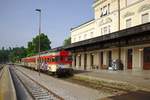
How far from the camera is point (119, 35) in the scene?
2838 centimetres

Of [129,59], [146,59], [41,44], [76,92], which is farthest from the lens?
[41,44]

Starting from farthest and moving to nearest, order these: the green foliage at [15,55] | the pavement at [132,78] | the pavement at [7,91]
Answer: the green foliage at [15,55]
the pavement at [132,78]
the pavement at [7,91]

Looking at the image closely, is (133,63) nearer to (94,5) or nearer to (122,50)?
(122,50)

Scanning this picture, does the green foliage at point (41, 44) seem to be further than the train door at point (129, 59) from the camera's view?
Yes

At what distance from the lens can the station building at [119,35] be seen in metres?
28.8

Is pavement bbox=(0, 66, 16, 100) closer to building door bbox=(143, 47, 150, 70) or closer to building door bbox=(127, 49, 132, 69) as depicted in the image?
building door bbox=(143, 47, 150, 70)

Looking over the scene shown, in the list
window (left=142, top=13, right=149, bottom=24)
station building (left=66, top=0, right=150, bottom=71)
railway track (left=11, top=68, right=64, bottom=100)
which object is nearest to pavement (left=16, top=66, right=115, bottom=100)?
railway track (left=11, top=68, right=64, bottom=100)

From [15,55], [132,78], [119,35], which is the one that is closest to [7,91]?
[132,78]

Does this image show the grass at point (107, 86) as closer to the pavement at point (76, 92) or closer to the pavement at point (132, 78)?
the pavement at point (132, 78)

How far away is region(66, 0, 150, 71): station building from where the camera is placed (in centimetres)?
2878

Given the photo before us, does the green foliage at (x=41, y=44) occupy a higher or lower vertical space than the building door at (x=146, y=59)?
higher

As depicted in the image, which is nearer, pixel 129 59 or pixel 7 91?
pixel 7 91

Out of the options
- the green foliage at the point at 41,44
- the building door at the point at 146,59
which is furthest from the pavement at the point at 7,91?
the green foliage at the point at 41,44

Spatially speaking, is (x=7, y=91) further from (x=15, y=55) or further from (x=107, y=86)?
(x=15, y=55)
